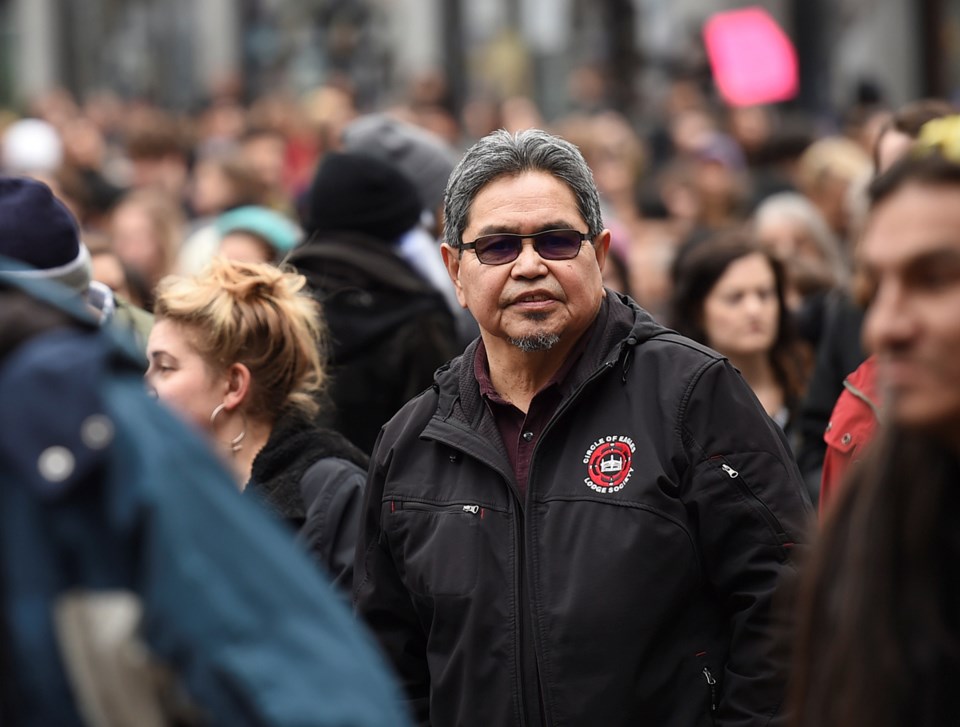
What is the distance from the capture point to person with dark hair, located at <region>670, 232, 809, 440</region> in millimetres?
6250

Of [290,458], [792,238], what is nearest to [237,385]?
[290,458]

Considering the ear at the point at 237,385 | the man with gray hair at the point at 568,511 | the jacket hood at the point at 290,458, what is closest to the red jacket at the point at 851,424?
the man with gray hair at the point at 568,511

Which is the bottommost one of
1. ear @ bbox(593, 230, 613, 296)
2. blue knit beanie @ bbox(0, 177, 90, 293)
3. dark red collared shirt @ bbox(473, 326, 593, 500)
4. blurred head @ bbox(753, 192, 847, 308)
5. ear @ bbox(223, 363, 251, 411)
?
blurred head @ bbox(753, 192, 847, 308)

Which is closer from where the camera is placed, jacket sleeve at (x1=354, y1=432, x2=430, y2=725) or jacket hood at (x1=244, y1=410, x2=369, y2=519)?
jacket sleeve at (x1=354, y1=432, x2=430, y2=725)

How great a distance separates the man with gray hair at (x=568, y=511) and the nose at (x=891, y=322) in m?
1.24

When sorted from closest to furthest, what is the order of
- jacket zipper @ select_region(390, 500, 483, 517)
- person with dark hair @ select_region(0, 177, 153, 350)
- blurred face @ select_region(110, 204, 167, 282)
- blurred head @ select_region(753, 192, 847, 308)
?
jacket zipper @ select_region(390, 500, 483, 517)
person with dark hair @ select_region(0, 177, 153, 350)
blurred head @ select_region(753, 192, 847, 308)
blurred face @ select_region(110, 204, 167, 282)

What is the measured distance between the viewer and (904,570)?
7.93 ft

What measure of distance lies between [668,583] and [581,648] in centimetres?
22

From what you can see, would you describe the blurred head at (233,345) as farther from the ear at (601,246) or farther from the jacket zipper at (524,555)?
the jacket zipper at (524,555)

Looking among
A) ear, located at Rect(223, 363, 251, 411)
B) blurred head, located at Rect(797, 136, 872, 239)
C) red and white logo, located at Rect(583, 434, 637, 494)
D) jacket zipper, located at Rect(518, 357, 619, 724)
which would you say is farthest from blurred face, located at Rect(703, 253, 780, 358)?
blurred head, located at Rect(797, 136, 872, 239)

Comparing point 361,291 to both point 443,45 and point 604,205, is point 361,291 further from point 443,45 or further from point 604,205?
point 443,45

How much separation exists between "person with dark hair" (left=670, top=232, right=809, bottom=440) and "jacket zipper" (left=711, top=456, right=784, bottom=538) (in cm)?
259

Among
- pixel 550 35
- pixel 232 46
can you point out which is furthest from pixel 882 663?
pixel 232 46

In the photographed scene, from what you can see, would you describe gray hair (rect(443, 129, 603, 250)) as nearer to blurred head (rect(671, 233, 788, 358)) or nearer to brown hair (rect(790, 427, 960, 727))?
brown hair (rect(790, 427, 960, 727))
